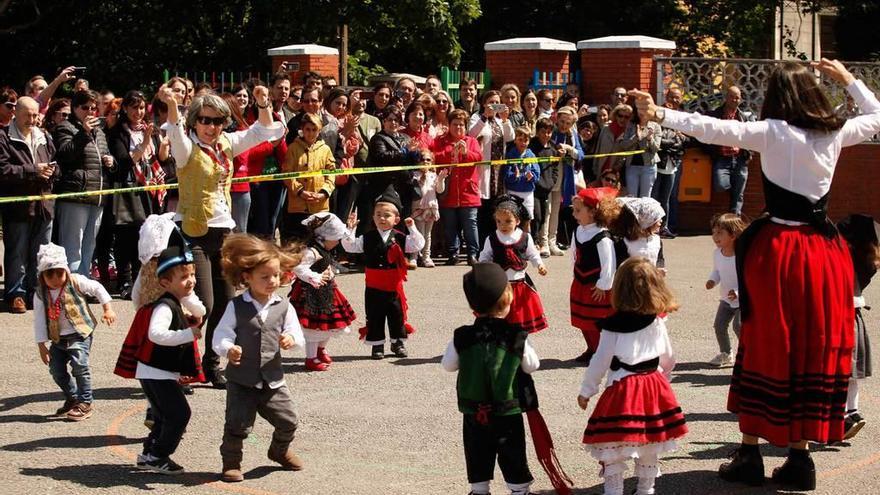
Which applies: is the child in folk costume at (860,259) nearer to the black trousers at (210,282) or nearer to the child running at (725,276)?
the child running at (725,276)

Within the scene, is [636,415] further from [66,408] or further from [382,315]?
[382,315]

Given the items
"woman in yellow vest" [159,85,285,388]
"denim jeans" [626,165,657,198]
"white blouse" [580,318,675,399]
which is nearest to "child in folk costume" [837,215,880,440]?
"white blouse" [580,318,675,399]

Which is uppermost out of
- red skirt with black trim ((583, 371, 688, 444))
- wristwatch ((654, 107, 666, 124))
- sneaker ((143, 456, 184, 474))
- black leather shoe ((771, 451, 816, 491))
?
wristwatch ((654, 107, 666, 124))

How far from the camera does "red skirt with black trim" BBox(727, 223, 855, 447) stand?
736 cm

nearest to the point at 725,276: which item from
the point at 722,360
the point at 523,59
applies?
the point at 722,360

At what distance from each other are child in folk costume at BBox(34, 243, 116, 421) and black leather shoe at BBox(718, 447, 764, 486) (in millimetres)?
3715

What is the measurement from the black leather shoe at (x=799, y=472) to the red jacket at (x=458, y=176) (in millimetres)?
8433

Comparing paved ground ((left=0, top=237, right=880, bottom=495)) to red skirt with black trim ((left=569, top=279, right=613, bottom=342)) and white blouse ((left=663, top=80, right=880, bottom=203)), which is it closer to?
red skirt with black trim ((left=569, top=279, right=613, bottom=342))

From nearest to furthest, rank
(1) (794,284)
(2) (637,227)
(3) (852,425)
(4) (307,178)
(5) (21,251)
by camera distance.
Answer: (1) (794,284), (3) (852,425), (2) (637,227), (5) (21,251), (4) (307,178)

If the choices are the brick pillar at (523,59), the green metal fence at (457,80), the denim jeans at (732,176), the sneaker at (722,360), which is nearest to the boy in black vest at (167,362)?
the sneaker at (722,360)

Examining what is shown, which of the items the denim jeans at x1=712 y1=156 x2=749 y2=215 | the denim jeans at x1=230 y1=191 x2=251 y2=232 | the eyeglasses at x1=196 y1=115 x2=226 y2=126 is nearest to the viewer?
the eyeglasses at x1=196 y1=115 x2=226 y2=126

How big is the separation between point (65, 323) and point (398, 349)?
2954 mm

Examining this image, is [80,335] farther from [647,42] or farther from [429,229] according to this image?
[647,42]

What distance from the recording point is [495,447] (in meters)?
7.04
